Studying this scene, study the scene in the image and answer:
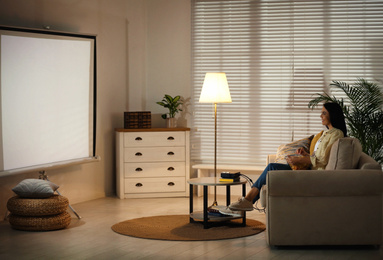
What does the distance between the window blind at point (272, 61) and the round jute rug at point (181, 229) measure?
1.84m

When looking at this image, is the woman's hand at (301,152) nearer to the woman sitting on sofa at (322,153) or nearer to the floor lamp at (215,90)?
the woman sitting on sofa at (322,153)

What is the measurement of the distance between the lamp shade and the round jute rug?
1168 mm

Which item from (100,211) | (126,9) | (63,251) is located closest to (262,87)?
(126,9)

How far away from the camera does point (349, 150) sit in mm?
4422

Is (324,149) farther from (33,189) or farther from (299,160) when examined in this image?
(33,189)

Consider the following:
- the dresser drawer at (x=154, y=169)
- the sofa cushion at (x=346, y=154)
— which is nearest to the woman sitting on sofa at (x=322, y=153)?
the sofa cushion at (x=346, y=154)

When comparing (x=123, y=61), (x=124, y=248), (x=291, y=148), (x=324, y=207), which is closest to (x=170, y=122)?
(x=123, y=61)

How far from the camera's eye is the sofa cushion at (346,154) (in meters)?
4.41

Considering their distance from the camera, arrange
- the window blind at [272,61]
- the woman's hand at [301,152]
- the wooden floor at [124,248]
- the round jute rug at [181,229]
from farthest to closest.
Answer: the window blind at [272,61]
the woman's hand at [301,152]
the round jute rug at [181,229]
the wooden floor at [124,248]

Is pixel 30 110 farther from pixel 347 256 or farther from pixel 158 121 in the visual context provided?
pixel 347 256

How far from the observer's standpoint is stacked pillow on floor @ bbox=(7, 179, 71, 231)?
495cm

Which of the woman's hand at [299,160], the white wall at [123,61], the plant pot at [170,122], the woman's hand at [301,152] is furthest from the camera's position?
the plant pot at [170,122]

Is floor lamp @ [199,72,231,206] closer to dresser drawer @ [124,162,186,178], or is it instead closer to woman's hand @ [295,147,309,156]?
woman's hand @ [295,147,309,156]

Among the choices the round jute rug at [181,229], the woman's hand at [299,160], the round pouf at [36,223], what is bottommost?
the round jute rug at [181,229]
